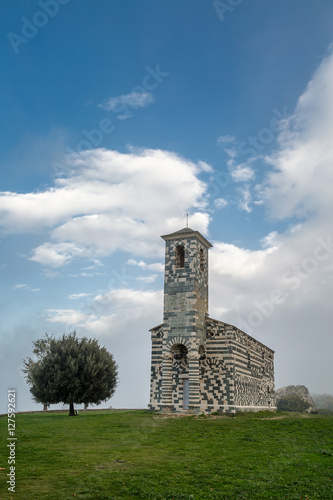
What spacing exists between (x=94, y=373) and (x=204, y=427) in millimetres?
13267

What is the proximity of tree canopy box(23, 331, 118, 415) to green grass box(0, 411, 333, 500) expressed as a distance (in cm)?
885

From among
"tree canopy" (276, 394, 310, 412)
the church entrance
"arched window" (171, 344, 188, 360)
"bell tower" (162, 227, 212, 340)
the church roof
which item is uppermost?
the church roof

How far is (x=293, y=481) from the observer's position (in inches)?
527

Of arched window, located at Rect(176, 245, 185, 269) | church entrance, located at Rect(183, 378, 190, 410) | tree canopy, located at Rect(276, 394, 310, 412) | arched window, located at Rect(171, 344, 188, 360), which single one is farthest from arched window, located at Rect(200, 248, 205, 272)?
tree canopy, located at Rect(276, 394, 310, 412)

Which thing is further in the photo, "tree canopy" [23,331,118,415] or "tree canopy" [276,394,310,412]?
"tree canopy" [276,394,310,412]

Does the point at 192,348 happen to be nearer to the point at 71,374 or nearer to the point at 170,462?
the point at 71,374

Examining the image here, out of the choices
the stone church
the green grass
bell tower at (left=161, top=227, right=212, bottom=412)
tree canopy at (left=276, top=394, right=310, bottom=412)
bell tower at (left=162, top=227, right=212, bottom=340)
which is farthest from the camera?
tree canopy at (left=276, top=394, right=310, bottom=412)

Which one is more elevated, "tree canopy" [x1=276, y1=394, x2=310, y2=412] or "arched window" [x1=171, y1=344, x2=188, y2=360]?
"arched window" [x1=171, y1=344, x2=188, y2=360]

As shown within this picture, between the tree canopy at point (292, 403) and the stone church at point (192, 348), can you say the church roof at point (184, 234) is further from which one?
the tree canopy at point (292, 403)

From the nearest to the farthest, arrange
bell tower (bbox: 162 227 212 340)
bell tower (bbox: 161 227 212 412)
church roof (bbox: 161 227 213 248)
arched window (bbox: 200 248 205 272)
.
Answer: bell tower (bbox: 161 227 212 412)
bell tower (bbox: 162 227 212 340)
church roof (bbox: 161 227 213 248)
arched window (bbox: 200 248 205 272)

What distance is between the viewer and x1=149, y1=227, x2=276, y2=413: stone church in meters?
34.8

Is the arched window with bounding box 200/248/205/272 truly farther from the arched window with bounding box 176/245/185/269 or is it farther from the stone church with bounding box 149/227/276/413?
the arched window with bounding box 176/245/185/269

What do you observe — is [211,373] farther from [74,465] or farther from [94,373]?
[74,465]

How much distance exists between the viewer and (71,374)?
114 feet
